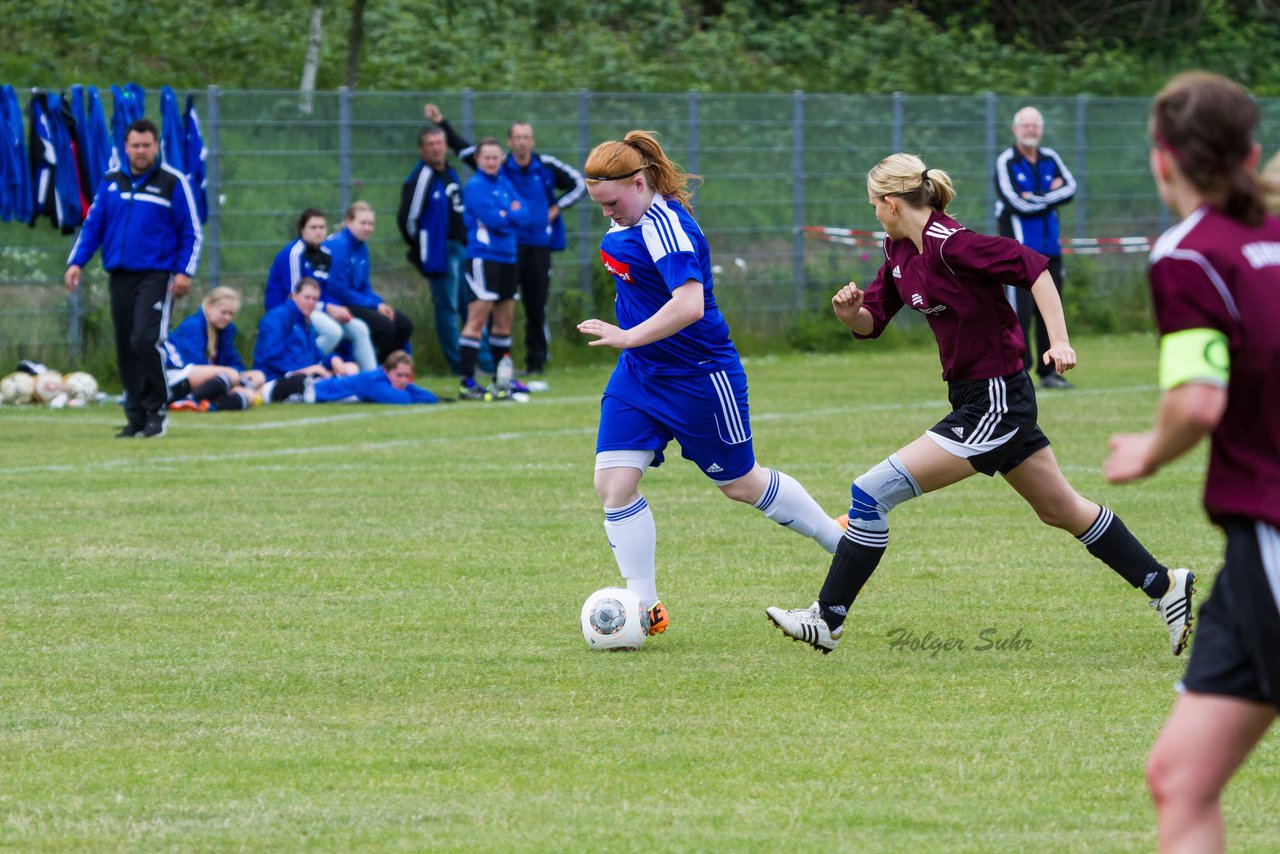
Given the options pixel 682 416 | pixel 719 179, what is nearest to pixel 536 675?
pixel 682 416

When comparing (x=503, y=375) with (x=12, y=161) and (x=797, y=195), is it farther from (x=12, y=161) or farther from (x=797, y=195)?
(x=797, y=195)

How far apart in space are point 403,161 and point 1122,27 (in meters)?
18.7

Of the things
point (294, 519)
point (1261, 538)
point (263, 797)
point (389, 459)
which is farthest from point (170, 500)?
point (1261, 538)

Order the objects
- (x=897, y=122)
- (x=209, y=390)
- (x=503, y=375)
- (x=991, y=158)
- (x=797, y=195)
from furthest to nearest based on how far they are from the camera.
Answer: (x=991, y=158) < (x=897, y=122) < (x=797, y=195) < (x=503, y=375) < (x=209, y=390)

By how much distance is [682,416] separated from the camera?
A: 7.00 m

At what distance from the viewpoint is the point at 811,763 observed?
528cm

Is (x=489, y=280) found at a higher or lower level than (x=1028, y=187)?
lower

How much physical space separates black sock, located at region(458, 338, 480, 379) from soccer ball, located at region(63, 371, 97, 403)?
10.2ft

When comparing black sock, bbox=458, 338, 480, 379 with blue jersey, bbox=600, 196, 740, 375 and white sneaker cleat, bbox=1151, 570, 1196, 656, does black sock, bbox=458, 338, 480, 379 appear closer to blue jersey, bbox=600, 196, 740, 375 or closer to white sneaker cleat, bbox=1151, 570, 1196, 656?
blue jersey, bbox=600, 196, 740, 375

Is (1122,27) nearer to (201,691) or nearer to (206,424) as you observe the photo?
(206,424)

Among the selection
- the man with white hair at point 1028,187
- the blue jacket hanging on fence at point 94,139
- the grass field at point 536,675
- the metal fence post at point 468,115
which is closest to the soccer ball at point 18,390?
the blue jacket hanging on fence at point 94,139

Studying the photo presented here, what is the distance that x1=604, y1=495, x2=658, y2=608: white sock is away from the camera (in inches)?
276

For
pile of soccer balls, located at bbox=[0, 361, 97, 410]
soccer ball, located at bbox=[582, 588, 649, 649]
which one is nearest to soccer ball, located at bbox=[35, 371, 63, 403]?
pile of soccer balls, located at bbox=[0, 361, 97, 410]

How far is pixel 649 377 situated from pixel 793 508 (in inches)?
29.7
